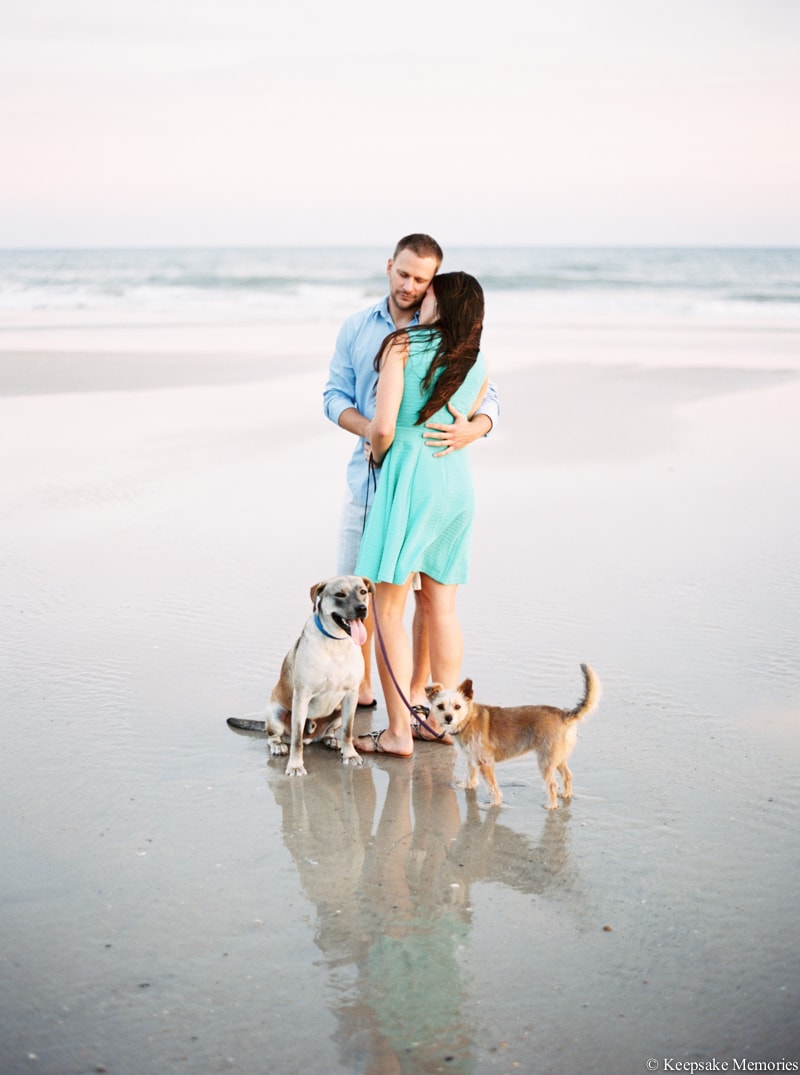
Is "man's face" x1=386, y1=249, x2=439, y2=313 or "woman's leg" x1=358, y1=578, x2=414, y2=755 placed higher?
"man's face" x1=386, y1=249, x2=439, y2=313

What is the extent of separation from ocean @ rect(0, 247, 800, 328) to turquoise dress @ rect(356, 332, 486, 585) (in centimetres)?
1749

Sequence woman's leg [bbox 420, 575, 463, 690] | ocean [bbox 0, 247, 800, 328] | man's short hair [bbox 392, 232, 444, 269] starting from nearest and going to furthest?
man's short hair [bbox 392, 232, 444, 269], woman's leg [bbox 420, 575, 463, 690], ocean [bbox 0, 247, 800, 328]

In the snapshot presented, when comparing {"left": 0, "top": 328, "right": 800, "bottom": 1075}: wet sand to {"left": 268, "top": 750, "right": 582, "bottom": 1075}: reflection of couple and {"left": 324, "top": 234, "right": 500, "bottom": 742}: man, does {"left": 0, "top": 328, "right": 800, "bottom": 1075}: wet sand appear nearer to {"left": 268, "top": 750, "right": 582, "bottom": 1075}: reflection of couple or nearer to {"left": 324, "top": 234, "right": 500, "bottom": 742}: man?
{"left": 268, "top": 750, "right": 582, "bottom": 1075}: reflection of couple

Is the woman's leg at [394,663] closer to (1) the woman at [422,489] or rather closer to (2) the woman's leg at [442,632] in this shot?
(1) the woman at [422,489]

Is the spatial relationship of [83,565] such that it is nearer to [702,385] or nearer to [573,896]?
[573,896]

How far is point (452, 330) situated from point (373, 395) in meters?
0.54

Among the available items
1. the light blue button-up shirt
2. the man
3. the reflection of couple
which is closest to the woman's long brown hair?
the man

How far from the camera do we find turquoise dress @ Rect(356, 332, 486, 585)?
4270mm

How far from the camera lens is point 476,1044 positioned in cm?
258

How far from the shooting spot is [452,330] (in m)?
4.10

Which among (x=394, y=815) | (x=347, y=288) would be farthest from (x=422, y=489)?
(x=347, y=288)

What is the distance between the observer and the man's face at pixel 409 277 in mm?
4082

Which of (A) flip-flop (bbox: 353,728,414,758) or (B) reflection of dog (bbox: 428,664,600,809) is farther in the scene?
(A) flip-flop (bbox: 353,728,414,758)

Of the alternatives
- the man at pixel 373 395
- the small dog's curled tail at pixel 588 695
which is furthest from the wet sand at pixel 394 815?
the man at pixel 373 395
